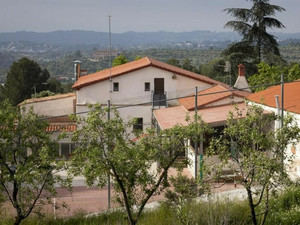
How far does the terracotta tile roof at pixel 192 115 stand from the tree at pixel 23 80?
38077 mm

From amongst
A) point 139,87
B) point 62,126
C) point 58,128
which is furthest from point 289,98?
point 139,87

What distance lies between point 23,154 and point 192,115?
858cm

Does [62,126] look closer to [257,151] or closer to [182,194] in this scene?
[182,194]

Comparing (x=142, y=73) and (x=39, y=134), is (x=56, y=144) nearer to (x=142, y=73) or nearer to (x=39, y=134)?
(x=39, y=134)

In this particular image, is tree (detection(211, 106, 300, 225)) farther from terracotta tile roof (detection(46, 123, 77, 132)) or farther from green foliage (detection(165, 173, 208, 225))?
terracotta tile roof (detection(46, 123, 77, 132))

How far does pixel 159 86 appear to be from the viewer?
30.4 meters

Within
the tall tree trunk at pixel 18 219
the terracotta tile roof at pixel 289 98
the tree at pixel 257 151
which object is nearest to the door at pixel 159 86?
the terracotta tile roof at pixel 289 98

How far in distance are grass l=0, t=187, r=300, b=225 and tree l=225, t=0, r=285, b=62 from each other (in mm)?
26341

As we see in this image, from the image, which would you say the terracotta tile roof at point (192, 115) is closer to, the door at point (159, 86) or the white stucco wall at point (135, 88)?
the white stucco wall at point (135, 88)

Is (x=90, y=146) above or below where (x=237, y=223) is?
above

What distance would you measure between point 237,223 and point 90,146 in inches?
132

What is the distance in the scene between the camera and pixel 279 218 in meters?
10.0

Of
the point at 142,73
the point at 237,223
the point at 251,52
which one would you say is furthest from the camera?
the point at 251,52

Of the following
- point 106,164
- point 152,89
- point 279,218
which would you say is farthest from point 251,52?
point 106,164
